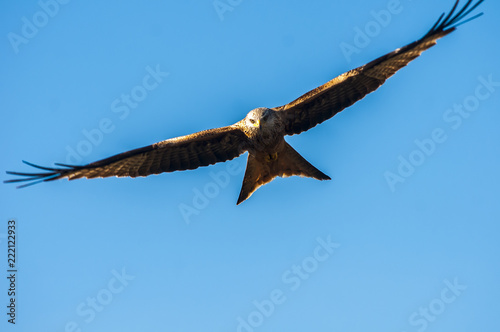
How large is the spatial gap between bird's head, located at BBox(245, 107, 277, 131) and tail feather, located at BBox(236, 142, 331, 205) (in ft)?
1.85

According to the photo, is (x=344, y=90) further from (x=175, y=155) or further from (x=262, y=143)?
(x=175, y=155)

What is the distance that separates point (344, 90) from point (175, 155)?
2967mm

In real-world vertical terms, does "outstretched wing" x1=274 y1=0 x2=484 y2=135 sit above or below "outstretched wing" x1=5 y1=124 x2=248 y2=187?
below

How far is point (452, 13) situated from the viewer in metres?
9.62

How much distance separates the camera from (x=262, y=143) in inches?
422

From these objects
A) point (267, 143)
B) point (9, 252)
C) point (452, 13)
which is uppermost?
point (9, 252)

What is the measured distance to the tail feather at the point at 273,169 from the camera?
11.0 meters

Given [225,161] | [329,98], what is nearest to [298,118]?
[329,98]

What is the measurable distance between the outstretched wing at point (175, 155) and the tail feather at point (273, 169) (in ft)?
1.22

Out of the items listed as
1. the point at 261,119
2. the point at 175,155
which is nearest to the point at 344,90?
the point at 261,119

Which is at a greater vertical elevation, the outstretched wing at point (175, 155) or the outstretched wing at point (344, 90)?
the outstretched wing at point (175, 155)

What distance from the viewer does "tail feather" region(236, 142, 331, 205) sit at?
36.0 ft

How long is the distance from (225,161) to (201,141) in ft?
1.82

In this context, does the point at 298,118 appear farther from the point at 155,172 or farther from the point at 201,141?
the point at 155,172
